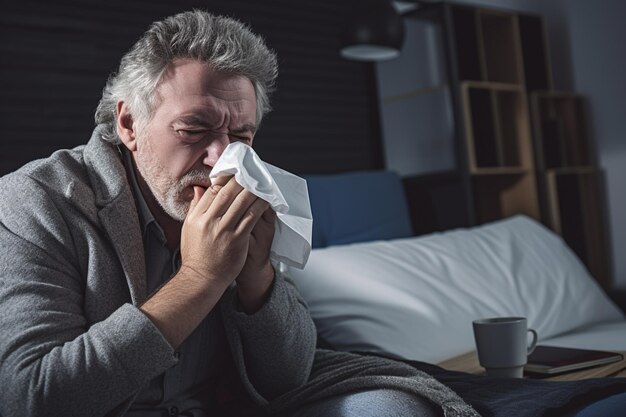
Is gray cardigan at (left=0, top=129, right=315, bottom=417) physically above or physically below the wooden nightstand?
above

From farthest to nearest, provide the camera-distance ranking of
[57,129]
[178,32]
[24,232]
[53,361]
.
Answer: [57,129], [178,32], [24,232], [53,361]

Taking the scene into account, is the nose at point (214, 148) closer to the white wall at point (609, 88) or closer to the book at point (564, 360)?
the book at point (564, 360)

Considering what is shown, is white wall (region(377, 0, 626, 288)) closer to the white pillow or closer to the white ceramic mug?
the white pillow

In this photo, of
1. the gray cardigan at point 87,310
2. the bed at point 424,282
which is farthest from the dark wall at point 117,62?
the gray cardigan at point 87,310

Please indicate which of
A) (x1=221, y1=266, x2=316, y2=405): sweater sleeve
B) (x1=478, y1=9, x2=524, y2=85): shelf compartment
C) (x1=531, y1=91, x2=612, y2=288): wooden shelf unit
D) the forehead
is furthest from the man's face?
(x1=531, y1=91, x2=612, y2=288): wooden shelf unit

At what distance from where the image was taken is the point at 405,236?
2.52m

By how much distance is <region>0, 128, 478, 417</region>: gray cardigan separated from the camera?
0.97 meters

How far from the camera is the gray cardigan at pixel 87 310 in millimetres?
964

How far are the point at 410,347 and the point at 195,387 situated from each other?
2.06ft

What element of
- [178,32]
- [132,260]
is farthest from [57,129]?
[132,260]

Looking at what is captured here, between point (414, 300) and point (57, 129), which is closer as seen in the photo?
point (414, 300)

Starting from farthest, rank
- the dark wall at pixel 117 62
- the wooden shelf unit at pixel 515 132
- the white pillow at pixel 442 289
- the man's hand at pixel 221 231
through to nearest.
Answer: the wooden shelf unit at pixel 515 132 → the dark wall at pixel 117 62 → the white pillow at pixel 442 289 → the man's hand at pixel 221 231

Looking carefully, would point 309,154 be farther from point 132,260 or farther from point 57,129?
point 132,260

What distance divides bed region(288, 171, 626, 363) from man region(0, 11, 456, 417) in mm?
375
